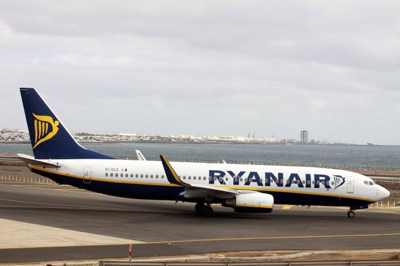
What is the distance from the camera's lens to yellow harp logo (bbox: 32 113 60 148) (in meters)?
33.9

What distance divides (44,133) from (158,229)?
1226 cm

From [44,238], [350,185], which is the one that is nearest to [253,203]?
[350,185]

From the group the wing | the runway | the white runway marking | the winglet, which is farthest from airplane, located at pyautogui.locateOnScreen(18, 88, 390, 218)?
the white runway marking

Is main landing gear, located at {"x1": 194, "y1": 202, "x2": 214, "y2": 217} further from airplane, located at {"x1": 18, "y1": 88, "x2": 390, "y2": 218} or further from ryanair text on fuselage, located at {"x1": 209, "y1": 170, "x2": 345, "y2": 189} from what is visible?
ryanair text on fuselage, located at {"x1": 209, "y1": 170, "x2": 345, "y2": 189}

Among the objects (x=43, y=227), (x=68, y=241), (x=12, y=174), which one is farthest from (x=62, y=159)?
(x=12, y=174)

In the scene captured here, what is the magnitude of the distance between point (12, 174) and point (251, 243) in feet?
159

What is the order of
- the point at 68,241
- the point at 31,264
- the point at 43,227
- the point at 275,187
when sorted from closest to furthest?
the point at 31,264
the point at 68,241
the point at 43,227
the point at 275,187

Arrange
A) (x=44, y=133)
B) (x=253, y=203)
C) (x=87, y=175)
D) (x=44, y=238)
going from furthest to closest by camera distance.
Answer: (x=44, y=133), (x=87, y=175), (x=253, y=203), (x=44, y=238)

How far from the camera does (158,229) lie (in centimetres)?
2689

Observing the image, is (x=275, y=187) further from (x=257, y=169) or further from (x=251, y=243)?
(x=251, y=243)

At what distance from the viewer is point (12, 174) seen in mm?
64062

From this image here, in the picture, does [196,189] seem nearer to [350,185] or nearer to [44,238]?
[350,185]

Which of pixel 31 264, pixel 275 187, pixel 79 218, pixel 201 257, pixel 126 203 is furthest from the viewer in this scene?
pixel 126 203

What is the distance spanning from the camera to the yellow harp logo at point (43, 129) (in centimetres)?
3388
